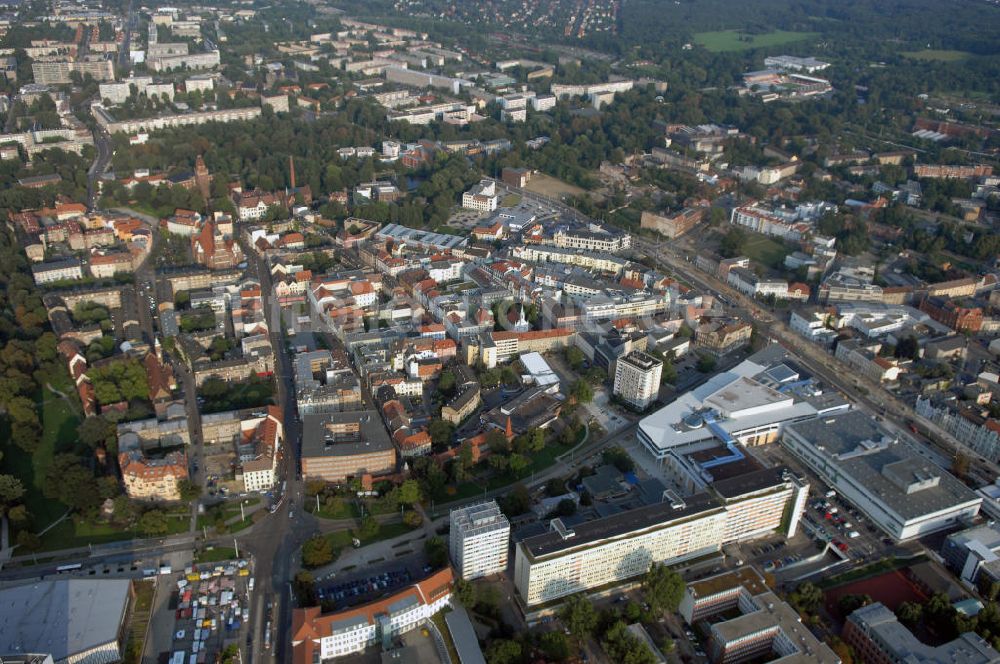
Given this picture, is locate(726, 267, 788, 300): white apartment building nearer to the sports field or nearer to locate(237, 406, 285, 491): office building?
the sports field

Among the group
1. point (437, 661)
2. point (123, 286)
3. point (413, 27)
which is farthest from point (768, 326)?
point (413, 27)

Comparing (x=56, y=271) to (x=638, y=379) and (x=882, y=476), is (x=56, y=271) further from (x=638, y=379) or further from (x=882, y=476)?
(x=882, y=476)

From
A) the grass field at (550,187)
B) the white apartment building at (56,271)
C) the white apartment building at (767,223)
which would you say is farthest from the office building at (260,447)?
the white apartment building at (767,223)

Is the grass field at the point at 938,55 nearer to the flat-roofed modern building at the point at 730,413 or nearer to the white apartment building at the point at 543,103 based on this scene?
the white apartment building at the point at 543,103

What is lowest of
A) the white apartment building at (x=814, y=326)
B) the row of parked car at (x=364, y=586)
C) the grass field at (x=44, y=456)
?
the grass field at (x=44, y=456)

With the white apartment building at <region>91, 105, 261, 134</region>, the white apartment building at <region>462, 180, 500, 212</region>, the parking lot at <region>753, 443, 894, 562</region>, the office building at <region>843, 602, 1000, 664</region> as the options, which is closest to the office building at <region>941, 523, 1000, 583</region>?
the parking lot at <region>753, 443, 894, 562</region>
